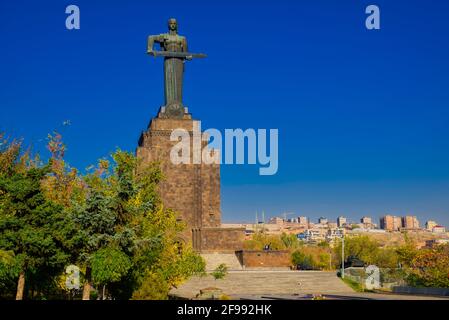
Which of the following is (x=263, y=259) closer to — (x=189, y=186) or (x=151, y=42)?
(x=189, y=186)

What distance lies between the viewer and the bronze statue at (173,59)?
133 feet

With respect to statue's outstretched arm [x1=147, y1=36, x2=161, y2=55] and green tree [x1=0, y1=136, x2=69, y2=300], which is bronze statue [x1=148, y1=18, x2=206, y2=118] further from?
→ green tree [x1=0, y1=136, x2=69, y2=300]

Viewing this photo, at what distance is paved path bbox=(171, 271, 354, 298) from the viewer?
108ft

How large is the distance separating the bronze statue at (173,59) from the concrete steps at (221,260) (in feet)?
31.9

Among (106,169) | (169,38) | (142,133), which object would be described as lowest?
(106,169)

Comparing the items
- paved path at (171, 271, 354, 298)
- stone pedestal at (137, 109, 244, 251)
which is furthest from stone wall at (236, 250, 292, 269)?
paved path at (171, 271, 354, 298)

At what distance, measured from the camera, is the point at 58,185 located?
106ft

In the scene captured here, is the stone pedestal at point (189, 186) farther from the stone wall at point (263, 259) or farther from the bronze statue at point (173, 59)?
the stone wall at point (263, 259)

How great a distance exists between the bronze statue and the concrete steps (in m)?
9.71

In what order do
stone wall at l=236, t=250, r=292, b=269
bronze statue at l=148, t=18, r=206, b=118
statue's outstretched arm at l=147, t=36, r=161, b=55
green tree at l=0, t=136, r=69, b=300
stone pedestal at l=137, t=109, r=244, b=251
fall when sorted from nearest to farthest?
green tree at l=0, t=136, r=69, b=300, stone wall at l=236, t=250, r=292, b=269, stone pedestal at l=137, t=109, r=244, b=251, statue's outstretched arm at l=147, t=36, r=161, b=55, bronze statue at l=148, t=18, r=206, b=118

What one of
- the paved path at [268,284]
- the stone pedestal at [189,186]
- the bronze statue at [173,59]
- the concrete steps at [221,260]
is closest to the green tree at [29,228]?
the paved path at [268,284]

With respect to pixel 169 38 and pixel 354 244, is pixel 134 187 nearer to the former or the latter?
pixel 169 38
